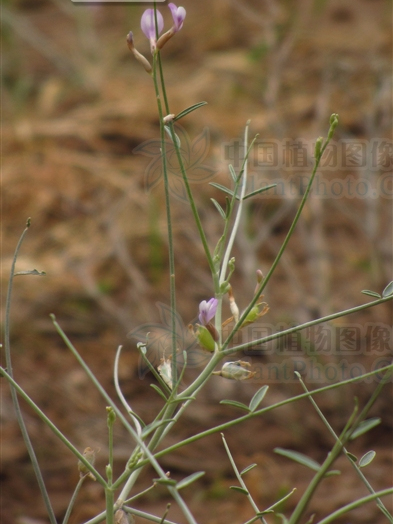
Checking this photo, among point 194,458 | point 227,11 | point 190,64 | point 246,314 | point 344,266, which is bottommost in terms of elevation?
point 194,458

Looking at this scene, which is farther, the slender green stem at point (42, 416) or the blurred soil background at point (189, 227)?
the blurred soil background at point (189, 227)

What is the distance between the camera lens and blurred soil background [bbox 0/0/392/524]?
1.49 metres

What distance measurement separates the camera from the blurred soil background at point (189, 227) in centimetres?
149

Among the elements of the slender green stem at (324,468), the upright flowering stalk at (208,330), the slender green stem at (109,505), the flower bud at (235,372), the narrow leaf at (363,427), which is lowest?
the slender green stem at (109,505)

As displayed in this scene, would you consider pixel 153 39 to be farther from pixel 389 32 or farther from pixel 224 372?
pixel 389 32

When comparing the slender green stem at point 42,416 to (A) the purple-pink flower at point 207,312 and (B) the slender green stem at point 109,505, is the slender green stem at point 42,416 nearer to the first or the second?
(B) the slender green stem at point 109,505

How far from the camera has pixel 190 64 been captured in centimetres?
299

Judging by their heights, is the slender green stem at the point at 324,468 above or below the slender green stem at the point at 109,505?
above

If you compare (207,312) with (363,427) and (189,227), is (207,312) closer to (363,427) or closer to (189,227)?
(363,427)

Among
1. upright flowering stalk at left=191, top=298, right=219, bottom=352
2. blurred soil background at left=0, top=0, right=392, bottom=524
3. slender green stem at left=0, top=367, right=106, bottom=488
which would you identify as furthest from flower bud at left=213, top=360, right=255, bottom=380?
blurred soil background at left=0, top=0, right=392, bottom=524

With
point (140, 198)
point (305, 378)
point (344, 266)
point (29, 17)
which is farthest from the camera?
point (29, 17)

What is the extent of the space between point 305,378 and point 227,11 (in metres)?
2.19

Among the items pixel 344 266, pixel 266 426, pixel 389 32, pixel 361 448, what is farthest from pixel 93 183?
pixel 389 32

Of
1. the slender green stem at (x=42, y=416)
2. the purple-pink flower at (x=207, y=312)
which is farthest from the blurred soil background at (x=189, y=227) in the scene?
the slender green stem at (x=42, y=416)
